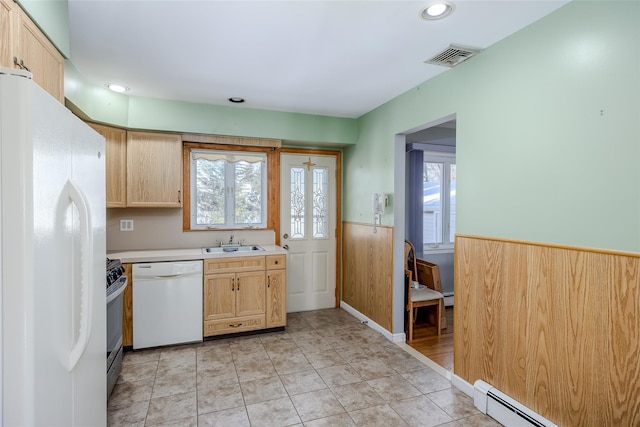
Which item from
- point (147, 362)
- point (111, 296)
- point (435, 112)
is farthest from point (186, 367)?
point (435, 112)

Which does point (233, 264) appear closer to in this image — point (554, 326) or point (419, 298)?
point (419, 298)

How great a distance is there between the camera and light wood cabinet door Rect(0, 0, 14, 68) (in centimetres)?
133

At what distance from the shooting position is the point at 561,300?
1832mm

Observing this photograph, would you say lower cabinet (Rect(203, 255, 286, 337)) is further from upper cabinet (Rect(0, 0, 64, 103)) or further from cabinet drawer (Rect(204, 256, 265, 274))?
upper cabinet (Rect(0, 0, 64, 103))

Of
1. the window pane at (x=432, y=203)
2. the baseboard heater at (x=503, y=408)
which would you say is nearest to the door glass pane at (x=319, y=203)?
the window pane at (x=432, y=203)

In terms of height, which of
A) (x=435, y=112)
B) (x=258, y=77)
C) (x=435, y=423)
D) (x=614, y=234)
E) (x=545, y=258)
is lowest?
(x=435, y=423)

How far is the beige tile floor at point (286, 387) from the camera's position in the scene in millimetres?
2195

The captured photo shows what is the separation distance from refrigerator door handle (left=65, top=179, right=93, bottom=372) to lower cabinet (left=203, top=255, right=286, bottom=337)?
2276 millimetres

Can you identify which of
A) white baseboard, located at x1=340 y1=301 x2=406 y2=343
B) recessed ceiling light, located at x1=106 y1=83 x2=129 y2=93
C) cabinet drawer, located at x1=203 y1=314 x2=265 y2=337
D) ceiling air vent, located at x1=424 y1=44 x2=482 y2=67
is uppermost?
recessed ceiling light, located at x1=106 y1=83 x2=129 y2=93

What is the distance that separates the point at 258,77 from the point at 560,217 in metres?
2.39

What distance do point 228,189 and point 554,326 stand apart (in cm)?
335

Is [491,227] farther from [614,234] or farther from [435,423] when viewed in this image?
[435,423]

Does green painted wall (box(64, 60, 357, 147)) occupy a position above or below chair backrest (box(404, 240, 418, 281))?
above

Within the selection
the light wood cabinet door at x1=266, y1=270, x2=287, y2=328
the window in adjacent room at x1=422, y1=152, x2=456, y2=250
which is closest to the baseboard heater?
the light wood cabinet door at x1=266, y1=270, x2=287, y2=328
